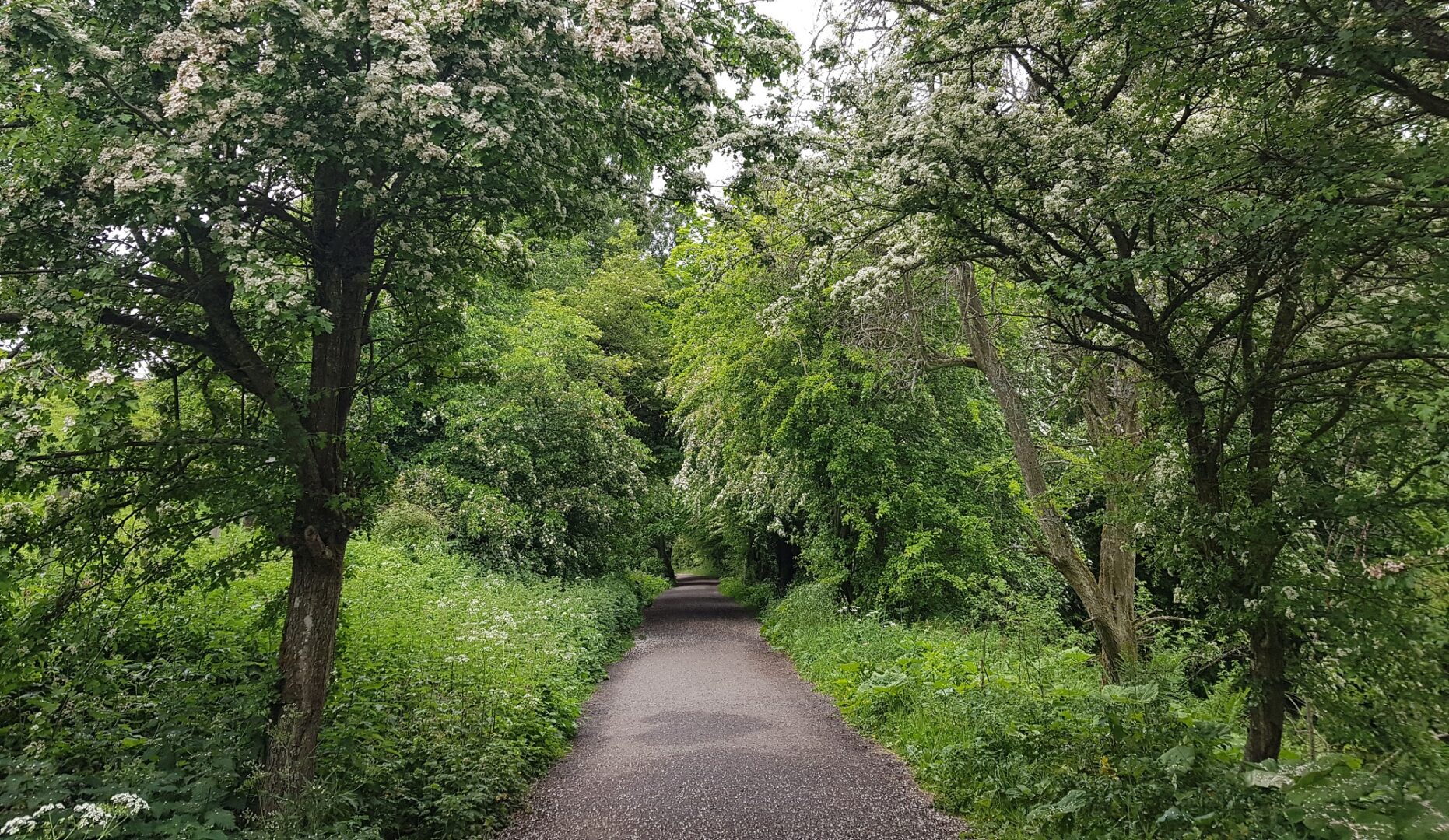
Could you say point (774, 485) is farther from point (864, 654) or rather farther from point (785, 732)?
point (785, 732)

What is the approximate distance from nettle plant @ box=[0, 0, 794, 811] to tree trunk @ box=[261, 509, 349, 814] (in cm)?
2

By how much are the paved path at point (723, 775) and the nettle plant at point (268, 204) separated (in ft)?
8.58

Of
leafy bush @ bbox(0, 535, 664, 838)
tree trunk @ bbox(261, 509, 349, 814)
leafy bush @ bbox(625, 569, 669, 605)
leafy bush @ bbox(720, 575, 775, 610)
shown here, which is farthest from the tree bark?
leafy bush @ bbox(625, 569, 669, 605)

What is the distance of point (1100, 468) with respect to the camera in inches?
190

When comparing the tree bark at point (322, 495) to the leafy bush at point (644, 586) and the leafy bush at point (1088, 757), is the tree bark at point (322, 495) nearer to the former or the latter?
the leafy bush at point (1088, 757)

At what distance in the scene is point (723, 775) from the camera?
22.3ft

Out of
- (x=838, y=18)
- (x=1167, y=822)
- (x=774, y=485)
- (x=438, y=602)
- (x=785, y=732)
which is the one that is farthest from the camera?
(x=774, y=485)

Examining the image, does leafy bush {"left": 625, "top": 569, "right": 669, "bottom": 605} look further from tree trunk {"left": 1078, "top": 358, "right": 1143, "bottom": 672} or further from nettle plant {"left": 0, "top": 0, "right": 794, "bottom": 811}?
nettle plant {"left": 0, "top": 0, "right": 794, "bottom": 811}

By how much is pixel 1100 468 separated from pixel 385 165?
532cm

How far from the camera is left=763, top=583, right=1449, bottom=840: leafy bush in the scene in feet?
10.3

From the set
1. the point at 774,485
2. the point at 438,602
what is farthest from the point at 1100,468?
the point at 774,485

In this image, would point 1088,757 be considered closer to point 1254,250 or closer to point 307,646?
point 1254,250

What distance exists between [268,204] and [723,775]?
6216 millimetres

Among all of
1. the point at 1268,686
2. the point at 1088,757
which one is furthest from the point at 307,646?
the point at 1268,686
